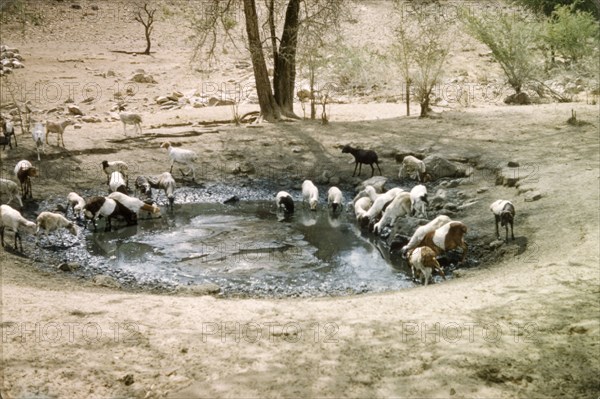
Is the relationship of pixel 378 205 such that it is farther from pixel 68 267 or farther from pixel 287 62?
pixel 287 62

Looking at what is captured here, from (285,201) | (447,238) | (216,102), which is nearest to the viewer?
(447,238)

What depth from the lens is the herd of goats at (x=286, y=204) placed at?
985 centimetres

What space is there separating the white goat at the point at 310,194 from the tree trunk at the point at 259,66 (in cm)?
539

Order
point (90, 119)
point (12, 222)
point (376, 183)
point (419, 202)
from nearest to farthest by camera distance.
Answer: point (12, 222), point (419, 202), point (376, 183), point (90, 119)

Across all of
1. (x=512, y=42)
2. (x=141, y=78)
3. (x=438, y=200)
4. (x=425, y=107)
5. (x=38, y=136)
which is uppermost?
(x=512, y=42)

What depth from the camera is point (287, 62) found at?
19172 mm

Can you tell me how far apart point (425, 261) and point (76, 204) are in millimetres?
7109

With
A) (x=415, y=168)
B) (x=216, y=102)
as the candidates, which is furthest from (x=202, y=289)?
(x=216, y=102)

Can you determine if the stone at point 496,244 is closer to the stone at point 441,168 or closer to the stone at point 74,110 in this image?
the stone at point 441,168

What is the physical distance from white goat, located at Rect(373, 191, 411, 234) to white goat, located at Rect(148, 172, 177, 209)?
4.52 meters

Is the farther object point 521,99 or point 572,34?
point 572,34

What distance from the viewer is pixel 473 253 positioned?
10.3 metres

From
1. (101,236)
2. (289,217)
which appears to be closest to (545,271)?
(289,217)

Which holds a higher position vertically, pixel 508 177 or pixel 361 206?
pixel 508 177
